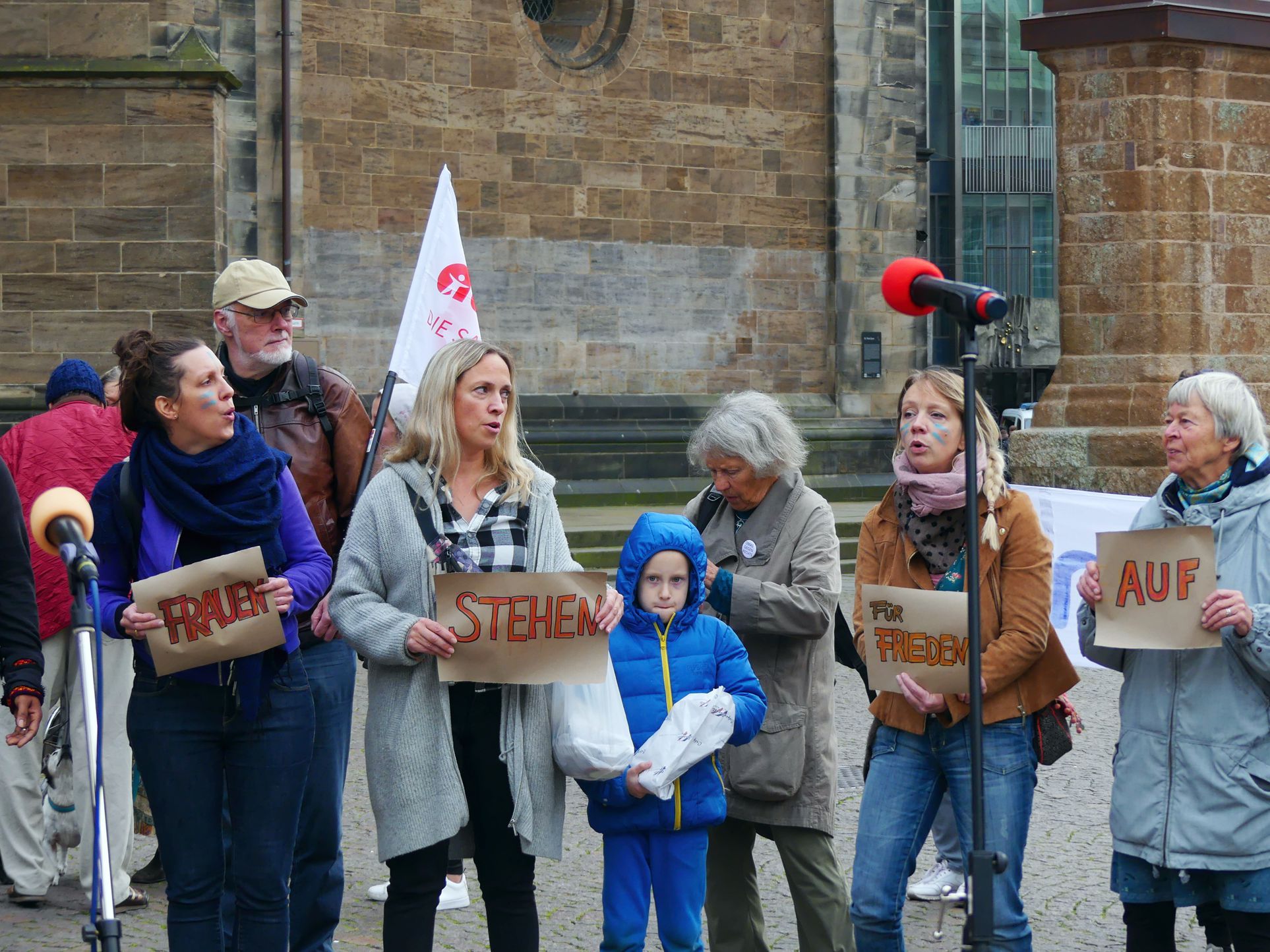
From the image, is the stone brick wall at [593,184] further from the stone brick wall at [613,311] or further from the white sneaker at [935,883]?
the white sneaker at [935,883]

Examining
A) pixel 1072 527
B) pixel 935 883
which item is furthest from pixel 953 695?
pixel 1072 527

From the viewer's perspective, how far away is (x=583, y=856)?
21.3 ft

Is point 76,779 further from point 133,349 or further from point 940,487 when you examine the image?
point 940,487

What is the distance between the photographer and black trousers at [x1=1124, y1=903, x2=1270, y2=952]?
4.10 m

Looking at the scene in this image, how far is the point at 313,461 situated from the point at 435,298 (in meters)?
1.23

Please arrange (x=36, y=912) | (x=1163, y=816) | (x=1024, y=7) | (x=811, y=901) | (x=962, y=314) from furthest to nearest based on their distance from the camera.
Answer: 1. (x=1024, y=7)
2. (x=36, y=912)
3. (x=811, y=901)
4. (x=1163, y=816)
5. (x=962, y=314)

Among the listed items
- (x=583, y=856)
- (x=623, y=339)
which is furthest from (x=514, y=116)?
(x=583, y=856)

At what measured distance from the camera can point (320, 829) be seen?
480 cm

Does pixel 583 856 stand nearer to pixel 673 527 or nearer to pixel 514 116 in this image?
pixel 673 527

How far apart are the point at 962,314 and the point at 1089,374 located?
7.65 m

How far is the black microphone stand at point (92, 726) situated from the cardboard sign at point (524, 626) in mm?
895

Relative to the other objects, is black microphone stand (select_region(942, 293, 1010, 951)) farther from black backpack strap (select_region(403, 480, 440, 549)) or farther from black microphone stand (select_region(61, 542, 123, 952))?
black microphone stand (select_region(61, 542, 123, 952))

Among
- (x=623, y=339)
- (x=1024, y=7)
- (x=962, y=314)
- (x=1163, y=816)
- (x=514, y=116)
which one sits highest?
(x=1024, y=7)

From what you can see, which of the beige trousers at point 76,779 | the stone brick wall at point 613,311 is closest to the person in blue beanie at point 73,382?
the beige trousers at point 76,779
